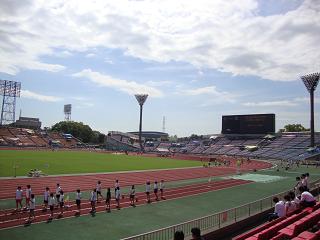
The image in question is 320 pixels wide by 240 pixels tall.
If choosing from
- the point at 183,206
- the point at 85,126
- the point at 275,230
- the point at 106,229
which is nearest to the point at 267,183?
the point at 183,206

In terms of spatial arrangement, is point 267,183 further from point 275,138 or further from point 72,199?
point 275,138

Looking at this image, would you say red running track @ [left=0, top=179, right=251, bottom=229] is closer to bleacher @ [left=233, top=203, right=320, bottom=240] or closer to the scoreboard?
bleacher @ [left=233, top=203, right=320, bottom=240]

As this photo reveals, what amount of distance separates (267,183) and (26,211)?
23.2 metres

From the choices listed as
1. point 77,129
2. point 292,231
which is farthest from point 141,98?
point 292,231

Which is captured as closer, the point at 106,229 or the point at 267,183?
the point at 106,229

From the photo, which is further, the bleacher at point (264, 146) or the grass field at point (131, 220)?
the bleacher at point (264, 146)

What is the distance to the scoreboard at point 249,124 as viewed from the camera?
295 feet

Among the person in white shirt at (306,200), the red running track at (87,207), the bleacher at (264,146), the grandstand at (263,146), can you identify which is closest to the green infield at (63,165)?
the red running track at (87,207)

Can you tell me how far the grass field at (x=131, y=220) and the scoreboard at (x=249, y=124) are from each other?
66.2 metres

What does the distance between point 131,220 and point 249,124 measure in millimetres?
79814

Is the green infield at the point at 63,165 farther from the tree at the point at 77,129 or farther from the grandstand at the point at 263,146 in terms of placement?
the tree at the point at 77,129

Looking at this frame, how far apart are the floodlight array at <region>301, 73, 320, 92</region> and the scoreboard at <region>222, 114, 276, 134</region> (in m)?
15.5

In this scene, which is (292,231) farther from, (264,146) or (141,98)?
(141,98)

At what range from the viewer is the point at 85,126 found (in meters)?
136
